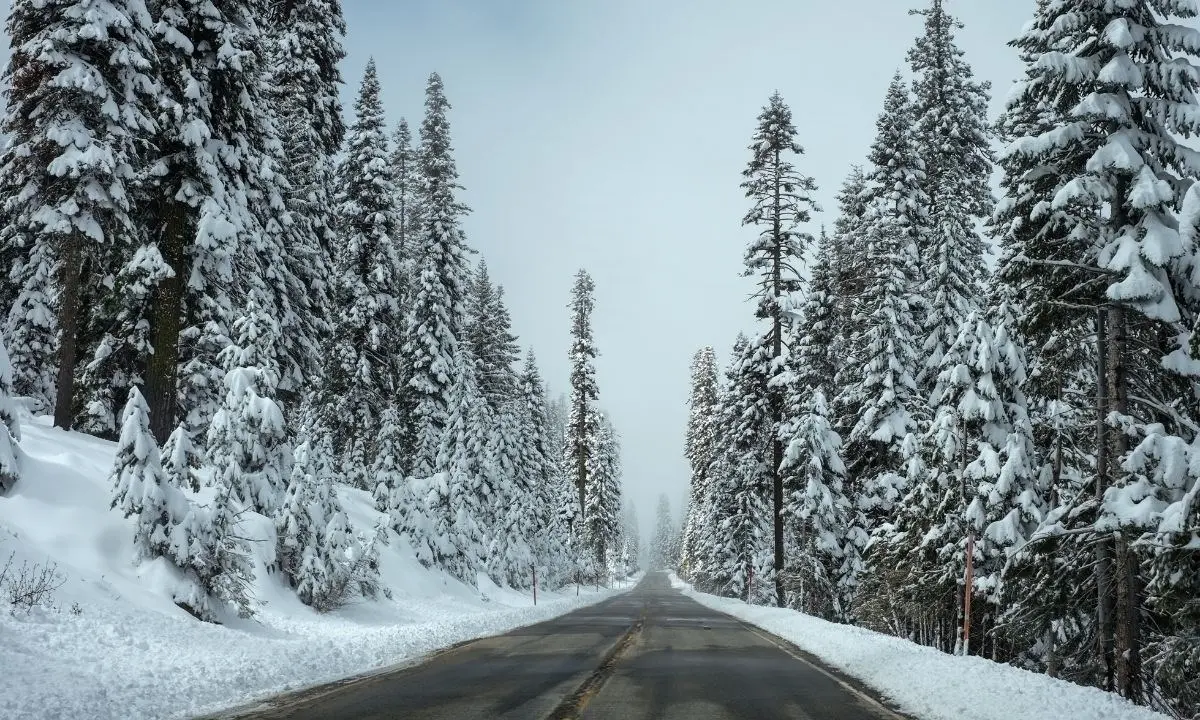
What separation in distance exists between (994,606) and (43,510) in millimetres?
21666

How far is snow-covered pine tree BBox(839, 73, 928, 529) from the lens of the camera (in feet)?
88.7

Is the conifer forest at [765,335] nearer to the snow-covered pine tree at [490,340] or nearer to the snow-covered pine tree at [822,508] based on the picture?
the snow-covered pine tree at [822,508]

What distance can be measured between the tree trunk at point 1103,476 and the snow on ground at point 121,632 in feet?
40.7

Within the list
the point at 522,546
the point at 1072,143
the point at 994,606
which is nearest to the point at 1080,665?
the point at 994,606

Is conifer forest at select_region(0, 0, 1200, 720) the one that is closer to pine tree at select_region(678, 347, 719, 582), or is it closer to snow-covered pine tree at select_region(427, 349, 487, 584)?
snow-covered pine tree at select_region(427, 349, 487, 584)

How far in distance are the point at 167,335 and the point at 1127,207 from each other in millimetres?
19986

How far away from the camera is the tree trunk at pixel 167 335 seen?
1841 cm

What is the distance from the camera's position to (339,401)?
118 ft

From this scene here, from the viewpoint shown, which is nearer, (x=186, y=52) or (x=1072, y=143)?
(x=1072, y=143)

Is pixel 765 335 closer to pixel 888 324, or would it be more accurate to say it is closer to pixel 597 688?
pixel 888 324

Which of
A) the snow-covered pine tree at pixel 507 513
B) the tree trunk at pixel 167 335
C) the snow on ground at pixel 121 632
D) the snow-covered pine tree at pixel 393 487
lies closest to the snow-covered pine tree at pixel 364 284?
the snow-covered pine tree at pixel 393 487

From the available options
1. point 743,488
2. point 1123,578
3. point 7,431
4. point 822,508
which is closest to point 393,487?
point 822,508

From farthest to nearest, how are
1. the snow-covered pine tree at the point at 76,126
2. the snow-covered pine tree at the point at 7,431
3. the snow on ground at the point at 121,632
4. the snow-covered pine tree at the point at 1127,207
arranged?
1. the snow-covered pine tree at the point at 76,126
2. the snow-covered pine tree at the point at 7,431
3. the snow-covered pine tree at the point at 1127,207
4. the snow on ground at the point at 121,632

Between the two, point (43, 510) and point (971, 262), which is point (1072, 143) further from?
point (43, 510)
